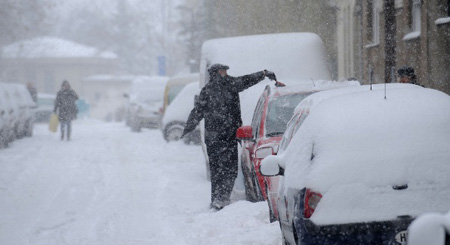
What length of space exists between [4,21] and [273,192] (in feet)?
91.0

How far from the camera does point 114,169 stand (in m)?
17.0

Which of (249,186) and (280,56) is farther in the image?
(280,56)

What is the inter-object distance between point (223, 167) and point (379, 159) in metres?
5.61

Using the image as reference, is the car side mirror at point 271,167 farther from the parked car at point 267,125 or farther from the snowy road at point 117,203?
the parked car at point 267,125

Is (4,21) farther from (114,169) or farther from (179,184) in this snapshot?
(179,184)

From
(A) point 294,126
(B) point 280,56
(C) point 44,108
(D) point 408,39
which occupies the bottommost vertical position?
(C) point 44,108

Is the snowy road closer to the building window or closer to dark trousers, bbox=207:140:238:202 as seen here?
dark trousers, bbox=207:140:238:202

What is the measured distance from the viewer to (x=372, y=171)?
5.45 m

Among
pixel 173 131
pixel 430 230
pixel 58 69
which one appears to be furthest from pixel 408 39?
A: pixel 58 69

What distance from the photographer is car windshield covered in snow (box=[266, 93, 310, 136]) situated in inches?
393

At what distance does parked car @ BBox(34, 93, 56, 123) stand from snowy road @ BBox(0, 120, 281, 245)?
1082 inches

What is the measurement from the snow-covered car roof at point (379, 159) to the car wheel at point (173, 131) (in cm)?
1754

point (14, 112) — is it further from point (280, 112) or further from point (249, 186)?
point (280, 112)

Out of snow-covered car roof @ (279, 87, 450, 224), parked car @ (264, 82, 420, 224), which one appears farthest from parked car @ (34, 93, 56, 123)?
Result: snow-covered car roof @ (279, 87, 450, 224)
